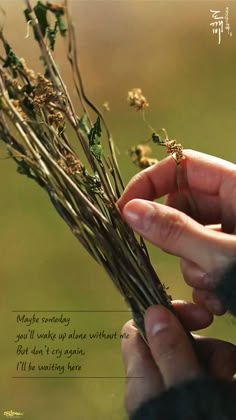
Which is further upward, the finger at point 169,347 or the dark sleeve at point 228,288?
the dark sleeve at point 228,288

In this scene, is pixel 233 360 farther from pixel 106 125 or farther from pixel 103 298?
pixel 106 125

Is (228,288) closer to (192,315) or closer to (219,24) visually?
(192,315)

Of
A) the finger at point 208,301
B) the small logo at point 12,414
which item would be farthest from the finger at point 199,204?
the small logo at point 12,414

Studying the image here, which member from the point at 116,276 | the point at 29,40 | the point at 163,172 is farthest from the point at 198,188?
the point at 29,40

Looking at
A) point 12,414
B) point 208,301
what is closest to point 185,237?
point 208,301

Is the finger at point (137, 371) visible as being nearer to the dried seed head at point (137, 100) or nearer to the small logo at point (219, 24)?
the dried seed head at point (137, 100)

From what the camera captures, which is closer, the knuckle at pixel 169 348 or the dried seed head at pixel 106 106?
the knuckle at pixel 169 348

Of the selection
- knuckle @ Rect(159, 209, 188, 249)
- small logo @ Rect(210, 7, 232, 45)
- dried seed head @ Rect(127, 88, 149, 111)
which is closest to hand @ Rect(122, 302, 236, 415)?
knuckle @ Rect(159, 209, 188, 249)
